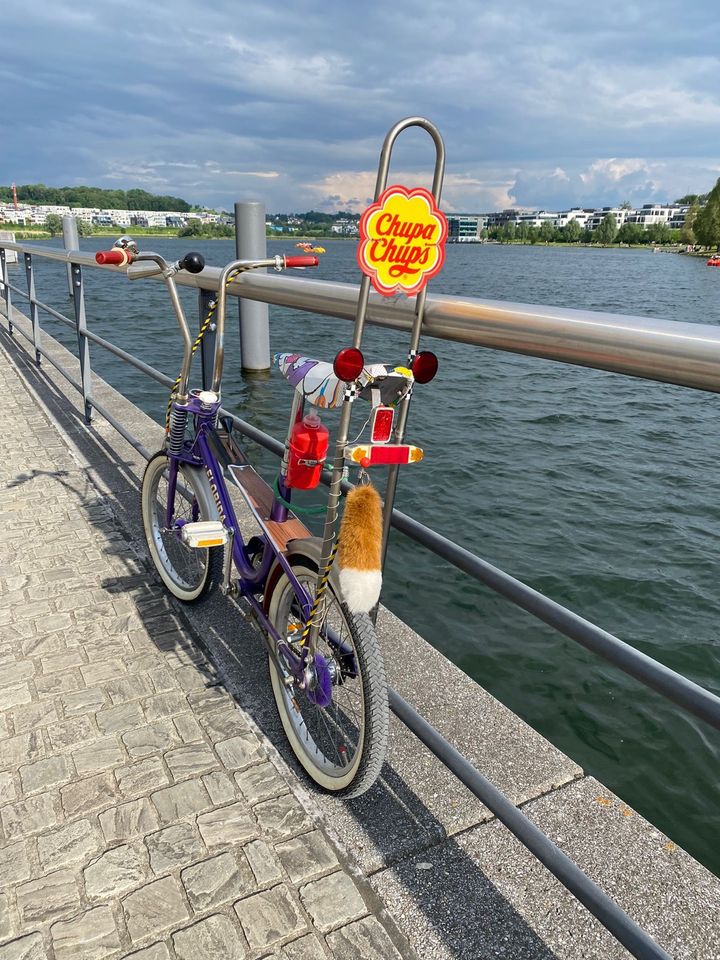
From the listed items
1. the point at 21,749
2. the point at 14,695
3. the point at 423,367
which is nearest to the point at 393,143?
the point at 423,367

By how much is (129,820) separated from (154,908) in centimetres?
30

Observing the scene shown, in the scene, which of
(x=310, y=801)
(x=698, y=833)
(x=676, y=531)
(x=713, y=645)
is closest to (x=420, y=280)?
(x=310, y=801)

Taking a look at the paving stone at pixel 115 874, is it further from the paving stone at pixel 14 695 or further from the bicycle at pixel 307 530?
the paving stone at pixel 14 695

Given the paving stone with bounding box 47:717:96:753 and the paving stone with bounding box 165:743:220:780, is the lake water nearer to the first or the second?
the paving stone with bounding box 165:743:220:780

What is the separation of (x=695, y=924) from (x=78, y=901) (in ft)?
4.91

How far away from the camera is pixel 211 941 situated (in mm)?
1604

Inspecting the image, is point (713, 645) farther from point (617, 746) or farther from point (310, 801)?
point (310, 801)

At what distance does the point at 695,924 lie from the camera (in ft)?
5.32

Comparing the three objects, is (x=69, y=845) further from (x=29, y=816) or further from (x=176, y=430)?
(x=176, y=430)

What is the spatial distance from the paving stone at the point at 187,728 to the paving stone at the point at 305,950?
30.8 inches

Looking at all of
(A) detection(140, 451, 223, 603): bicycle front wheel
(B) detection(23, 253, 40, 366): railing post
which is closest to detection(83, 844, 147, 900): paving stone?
(A) detection(140, 451, 223, 603): bicycle front wheel

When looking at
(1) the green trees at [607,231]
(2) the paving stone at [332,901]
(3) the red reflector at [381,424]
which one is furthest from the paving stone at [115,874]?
(1) the green trees at [607,231]

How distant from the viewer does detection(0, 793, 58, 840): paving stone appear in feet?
6.24

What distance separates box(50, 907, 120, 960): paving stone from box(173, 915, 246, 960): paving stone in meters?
0.15
